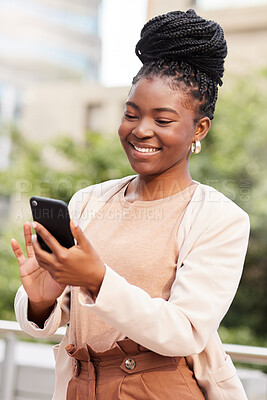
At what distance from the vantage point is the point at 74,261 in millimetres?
861

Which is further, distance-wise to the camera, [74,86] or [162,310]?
[74,86]

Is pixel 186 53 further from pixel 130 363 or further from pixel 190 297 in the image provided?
pixel 130 363

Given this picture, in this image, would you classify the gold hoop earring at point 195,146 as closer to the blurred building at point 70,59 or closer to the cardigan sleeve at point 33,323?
the cardigan sleeve at point 33,323

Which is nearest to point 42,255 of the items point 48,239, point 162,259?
point 48,239

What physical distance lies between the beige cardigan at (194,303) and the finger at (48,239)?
3.6 inches

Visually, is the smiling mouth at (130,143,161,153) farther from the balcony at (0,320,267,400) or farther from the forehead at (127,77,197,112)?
the balcony at (0,320,267,400)

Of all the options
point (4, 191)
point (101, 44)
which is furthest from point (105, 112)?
point (101, 44)

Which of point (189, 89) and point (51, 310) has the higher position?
point (189, 89)

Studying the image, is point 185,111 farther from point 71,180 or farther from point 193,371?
point 71,180

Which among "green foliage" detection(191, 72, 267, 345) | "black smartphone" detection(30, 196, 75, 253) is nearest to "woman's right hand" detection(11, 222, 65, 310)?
"black smartphone" detection(30, 196, 75, 253)

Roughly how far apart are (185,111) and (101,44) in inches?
499

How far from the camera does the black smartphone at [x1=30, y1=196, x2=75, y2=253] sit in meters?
0.87

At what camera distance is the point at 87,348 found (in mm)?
1039

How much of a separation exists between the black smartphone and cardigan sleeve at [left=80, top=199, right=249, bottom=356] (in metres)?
0.09
